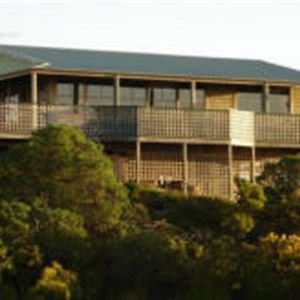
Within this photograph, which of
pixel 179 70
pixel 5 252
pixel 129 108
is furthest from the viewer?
→ pixel 179 70

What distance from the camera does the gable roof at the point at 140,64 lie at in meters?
41.6

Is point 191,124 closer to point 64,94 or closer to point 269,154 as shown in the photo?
point 269,154

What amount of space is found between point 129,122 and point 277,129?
5123mm

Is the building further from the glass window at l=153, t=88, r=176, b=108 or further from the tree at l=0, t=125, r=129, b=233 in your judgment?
the tree at l=0, t=125, r=129, b=233

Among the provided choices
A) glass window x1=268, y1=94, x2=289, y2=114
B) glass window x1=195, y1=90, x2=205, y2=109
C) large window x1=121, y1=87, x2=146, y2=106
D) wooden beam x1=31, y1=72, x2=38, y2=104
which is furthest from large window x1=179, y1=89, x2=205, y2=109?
wooden beam x1=31, y1=72, x2=38, y2=104

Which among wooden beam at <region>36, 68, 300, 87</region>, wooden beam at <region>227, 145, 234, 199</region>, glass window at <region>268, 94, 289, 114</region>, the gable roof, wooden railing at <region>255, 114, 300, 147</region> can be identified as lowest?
wooden beam at <region>227, 145, 234, 199</region>

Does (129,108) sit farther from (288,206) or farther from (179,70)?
(288,206)

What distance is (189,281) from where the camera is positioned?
1097 inches

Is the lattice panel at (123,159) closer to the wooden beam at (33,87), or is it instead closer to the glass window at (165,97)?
the wooden beam at (33,87)

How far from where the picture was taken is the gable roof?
137ft

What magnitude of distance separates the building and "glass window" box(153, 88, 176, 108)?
0.03 m

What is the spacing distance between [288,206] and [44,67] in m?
11.2

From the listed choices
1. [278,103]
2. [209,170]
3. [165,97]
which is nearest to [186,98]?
[165,97]

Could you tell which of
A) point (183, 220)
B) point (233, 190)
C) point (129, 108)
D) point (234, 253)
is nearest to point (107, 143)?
point (129, 108)
